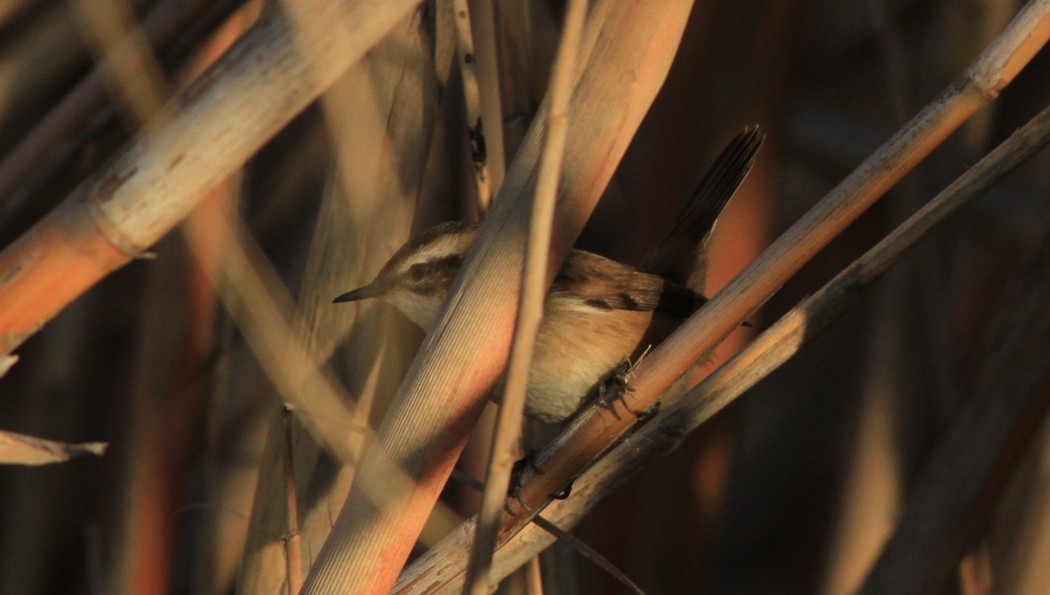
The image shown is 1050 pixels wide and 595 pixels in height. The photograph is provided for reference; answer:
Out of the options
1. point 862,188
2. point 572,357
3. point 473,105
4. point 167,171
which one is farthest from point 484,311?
point 572,357

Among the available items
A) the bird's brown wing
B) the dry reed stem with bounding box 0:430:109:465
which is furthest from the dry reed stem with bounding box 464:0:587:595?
the bird's brown wing

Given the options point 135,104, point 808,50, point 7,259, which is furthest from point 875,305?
point 7,259

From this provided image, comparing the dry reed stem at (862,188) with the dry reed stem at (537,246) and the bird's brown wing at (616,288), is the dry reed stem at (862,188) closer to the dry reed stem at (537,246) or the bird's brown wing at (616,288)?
the dry reed stem at (537,246)

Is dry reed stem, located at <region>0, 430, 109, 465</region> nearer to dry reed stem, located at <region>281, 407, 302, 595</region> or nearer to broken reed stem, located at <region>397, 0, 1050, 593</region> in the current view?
dry reed stem, located at <region>281, 407, 302, 595</region>

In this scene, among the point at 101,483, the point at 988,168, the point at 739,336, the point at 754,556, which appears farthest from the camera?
the point at 754,556

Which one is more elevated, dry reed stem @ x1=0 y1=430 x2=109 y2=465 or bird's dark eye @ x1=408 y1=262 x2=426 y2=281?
bird's dark eye @ x1=408 y1=262 x2=426 y2=281

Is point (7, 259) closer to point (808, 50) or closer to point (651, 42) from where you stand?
point (651, 42)
